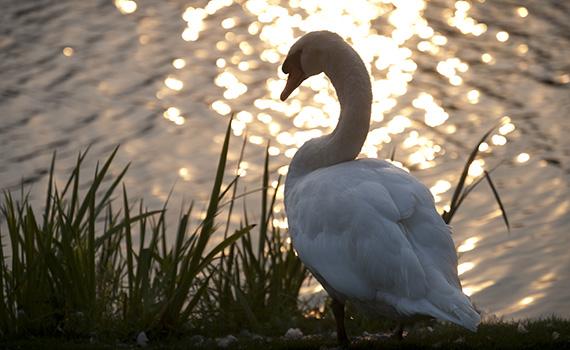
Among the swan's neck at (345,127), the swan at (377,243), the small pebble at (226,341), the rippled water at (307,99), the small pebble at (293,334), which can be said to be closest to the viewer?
the swan at (377,243)

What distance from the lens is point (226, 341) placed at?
8.69 m

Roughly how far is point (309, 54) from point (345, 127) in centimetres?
63

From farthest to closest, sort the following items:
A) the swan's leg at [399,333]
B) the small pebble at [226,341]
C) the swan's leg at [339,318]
→ the small pebble at [226,341] → the swan's leg at [399,333] → the swan's leg at [339,318]

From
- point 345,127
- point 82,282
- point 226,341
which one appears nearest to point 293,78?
point 345,127

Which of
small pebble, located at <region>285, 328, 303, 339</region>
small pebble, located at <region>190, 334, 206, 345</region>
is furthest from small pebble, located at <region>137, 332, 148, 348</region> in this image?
small pebble, located at <region>285, 328, 303, 339</region>

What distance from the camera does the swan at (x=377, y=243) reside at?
23.6ft

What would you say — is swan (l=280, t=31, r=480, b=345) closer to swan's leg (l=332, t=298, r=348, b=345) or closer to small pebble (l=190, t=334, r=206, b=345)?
swan's leg (l=332, t=298, r=348, b=345)

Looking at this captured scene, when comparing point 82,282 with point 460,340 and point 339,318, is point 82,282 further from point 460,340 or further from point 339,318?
point 460,340

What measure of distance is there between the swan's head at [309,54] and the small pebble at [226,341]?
Result: 163cm

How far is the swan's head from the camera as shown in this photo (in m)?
8.88

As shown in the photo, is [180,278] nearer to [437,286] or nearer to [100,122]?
[437,286]

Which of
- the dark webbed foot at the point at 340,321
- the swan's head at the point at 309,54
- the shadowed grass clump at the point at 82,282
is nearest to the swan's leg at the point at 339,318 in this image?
the dark webbed foot at the point at 340,321

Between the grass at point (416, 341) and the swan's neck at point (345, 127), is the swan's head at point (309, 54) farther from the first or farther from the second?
the grass at point (416, 341)

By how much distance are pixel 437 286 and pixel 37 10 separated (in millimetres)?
15651
